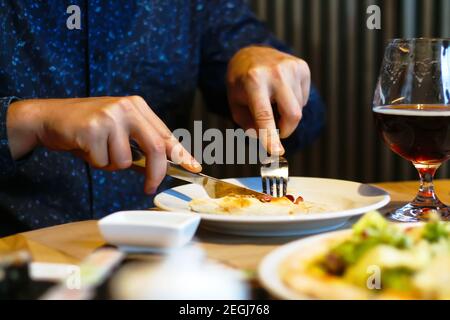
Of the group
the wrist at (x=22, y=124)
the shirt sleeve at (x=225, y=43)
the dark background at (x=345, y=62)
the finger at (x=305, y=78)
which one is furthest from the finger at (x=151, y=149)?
the dark background at (x=345, y=62)

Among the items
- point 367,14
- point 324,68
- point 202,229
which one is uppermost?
point 367,14

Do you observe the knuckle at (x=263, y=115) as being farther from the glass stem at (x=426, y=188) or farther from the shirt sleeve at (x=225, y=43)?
the shirt sleeve at (x=225, y=43)

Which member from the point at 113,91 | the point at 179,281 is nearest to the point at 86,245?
→ the point at 179,281

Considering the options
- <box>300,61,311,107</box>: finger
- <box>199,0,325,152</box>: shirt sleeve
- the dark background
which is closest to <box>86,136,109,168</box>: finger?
<box>300,61,311,107</box>: finger

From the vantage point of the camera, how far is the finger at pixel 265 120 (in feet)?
3.71

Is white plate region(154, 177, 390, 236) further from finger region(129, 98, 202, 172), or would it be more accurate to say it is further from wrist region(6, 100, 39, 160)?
wrist region(6, 100, 39, 160)

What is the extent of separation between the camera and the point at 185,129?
72.9 inches

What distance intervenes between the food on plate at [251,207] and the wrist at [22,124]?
349mm

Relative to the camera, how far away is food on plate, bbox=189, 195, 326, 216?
88 centimetres

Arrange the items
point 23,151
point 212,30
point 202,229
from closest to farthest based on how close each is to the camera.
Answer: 1. point 202,229
2. point 23,151
3. point 212,30

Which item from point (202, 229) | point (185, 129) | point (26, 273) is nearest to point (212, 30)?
point (185, 129)

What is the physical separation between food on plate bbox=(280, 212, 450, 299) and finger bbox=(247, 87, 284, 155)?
515 millimetres
